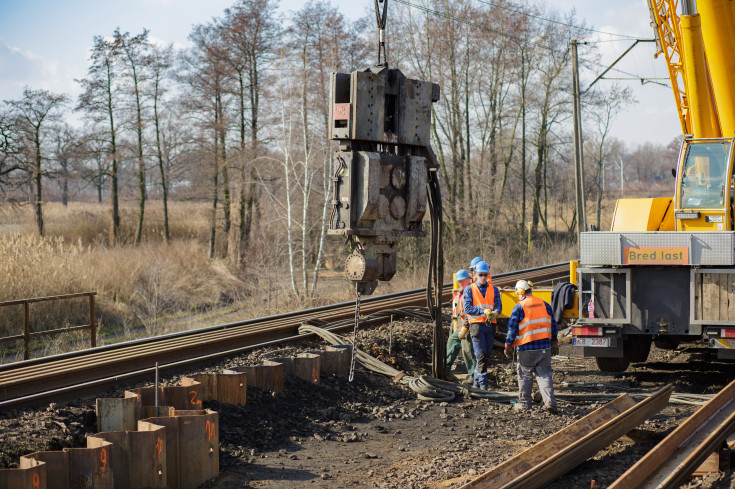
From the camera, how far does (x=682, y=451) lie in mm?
6520

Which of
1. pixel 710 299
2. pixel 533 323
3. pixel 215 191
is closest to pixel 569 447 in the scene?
pixel 533 323

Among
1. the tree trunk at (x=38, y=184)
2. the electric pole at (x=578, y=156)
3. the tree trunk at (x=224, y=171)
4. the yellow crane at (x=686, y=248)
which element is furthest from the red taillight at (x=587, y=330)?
the tree trunk at (x=38, y=184)

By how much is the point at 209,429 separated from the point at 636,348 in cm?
708

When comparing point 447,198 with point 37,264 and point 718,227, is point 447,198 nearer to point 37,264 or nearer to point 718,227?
point 37,264

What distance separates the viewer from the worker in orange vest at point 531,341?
893 cm

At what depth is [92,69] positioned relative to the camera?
3203 centimetres

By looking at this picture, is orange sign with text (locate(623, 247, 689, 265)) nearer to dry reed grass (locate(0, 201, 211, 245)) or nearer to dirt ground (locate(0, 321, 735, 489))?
dirt ground (locate(0, 321, 735, 489))

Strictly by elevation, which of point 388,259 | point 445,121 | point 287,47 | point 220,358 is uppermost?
point 287,47

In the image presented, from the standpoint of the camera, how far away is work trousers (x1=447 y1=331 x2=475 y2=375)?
10703 mm

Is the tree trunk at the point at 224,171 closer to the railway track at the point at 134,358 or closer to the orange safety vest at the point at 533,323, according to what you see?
the railway track at the point at 134,358

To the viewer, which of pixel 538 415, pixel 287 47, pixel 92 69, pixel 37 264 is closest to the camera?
pixel 538 415

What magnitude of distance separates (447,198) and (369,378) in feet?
83.6

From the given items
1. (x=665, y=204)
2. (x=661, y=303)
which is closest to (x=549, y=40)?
(x=665, y=204)

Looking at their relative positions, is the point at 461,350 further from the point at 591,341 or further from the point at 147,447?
the point at 147,447
